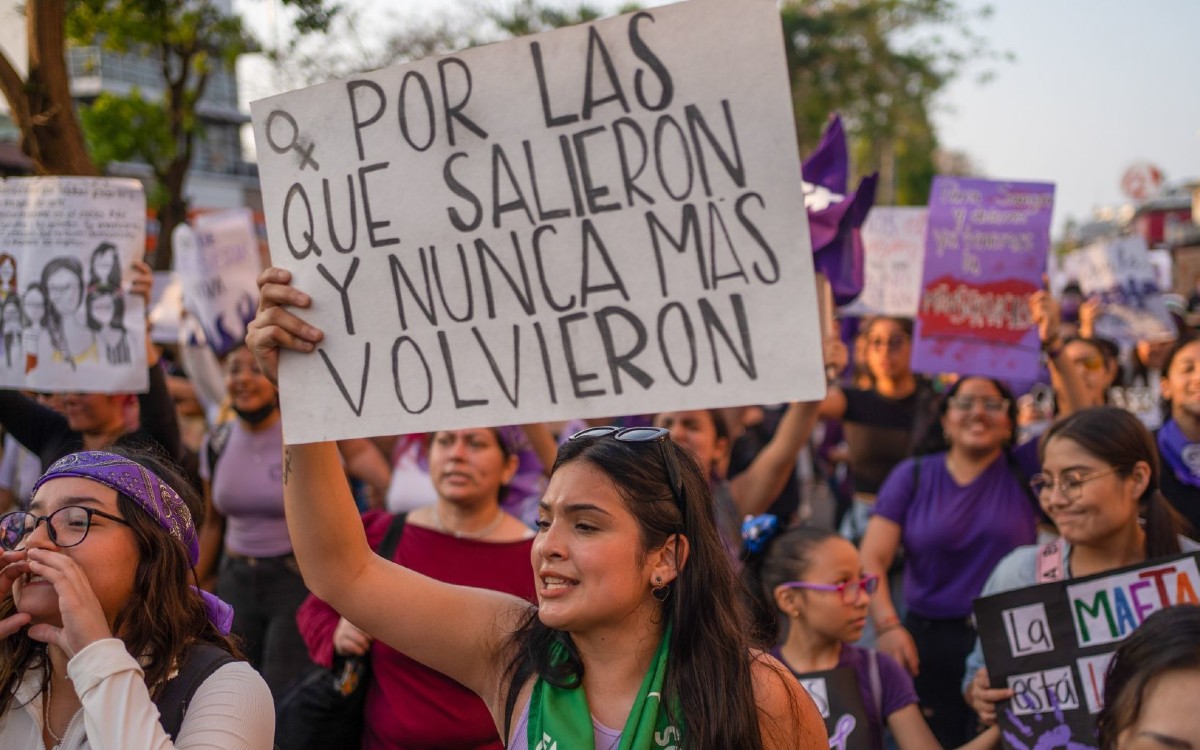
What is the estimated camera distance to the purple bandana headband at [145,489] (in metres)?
2.57

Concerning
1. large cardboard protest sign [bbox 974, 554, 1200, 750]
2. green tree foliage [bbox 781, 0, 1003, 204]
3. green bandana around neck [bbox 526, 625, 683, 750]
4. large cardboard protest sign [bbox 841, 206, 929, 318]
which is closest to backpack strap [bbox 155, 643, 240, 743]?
green bandana around neck [bbox 526, 625, 683, 750]

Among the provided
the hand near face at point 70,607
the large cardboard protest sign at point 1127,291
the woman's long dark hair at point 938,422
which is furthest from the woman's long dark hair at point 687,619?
the large cardboard protest sign at point 1127,291

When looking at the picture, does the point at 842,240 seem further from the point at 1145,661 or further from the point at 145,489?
the point at 145,489

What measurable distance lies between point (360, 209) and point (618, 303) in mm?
567

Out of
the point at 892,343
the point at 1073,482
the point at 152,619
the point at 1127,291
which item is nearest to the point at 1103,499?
the point at 1073,482

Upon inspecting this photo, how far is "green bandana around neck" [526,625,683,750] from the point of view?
2.25 meters

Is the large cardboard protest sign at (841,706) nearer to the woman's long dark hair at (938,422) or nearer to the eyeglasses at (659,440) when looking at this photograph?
the eyeglasses at (659,440)

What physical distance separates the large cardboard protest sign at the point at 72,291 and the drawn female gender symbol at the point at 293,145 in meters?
2.40

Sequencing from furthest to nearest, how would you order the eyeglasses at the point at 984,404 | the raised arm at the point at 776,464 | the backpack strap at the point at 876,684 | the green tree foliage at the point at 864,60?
the green tree foliage at the point at 864,60
the eyeglasses at the point at 984,404
the raised arm at the point at 776,464
the backpack strap at the point at 876,684

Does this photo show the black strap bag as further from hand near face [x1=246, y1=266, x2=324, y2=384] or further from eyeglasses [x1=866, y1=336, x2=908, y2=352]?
eyeglasses [x1=866, y1=336, x2=908, y2=352]

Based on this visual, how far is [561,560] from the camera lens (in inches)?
94.9

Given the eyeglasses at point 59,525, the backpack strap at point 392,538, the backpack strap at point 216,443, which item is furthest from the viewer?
the backpack strap at point 216,443

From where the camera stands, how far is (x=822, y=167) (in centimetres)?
466

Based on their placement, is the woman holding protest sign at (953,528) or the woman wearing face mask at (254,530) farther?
the woman wearing face mask at (254,530)
